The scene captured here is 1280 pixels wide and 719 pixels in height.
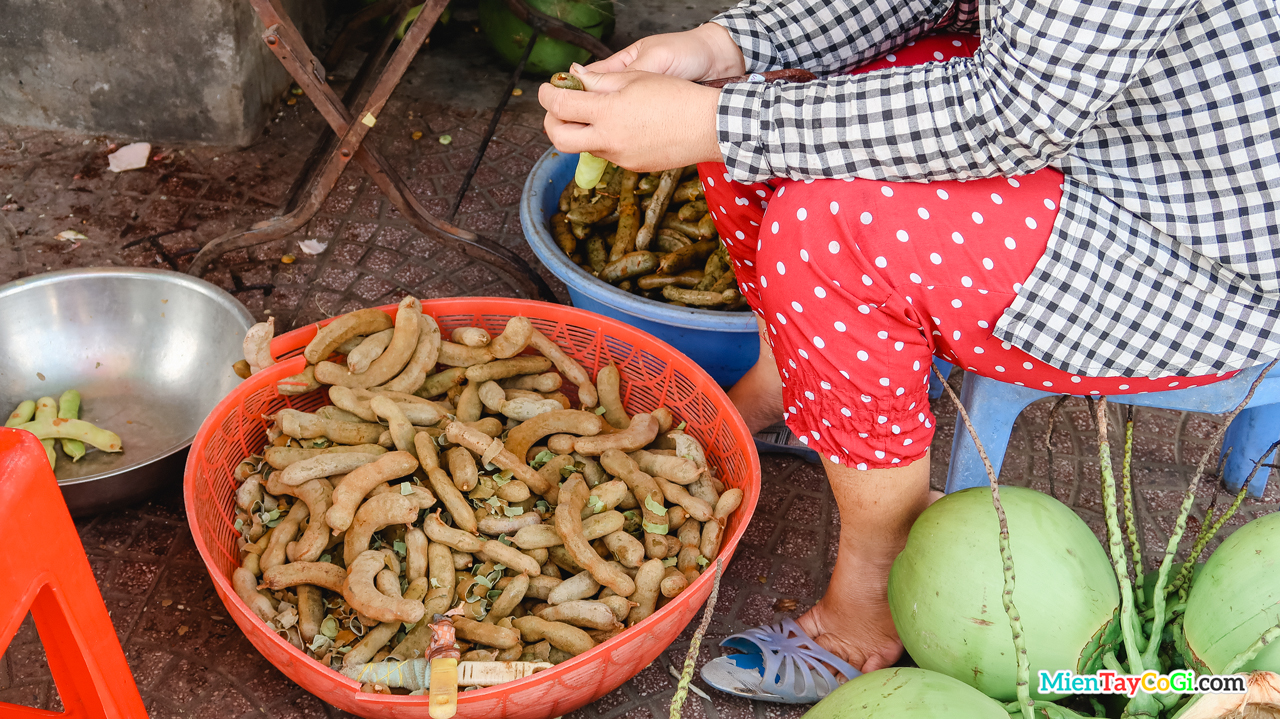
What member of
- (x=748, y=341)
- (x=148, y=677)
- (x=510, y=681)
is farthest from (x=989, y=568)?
(x=148, y=677)

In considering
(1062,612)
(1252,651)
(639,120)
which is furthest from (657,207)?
(1252,651)

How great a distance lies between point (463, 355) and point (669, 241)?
Result: 0.67 metres

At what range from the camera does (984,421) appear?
5.60ft

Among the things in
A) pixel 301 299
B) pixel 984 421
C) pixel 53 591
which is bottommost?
pixel 301 299

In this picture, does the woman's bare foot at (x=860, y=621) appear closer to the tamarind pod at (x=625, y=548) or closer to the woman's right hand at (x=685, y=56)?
the tamarind pod at (x=625, y=548)

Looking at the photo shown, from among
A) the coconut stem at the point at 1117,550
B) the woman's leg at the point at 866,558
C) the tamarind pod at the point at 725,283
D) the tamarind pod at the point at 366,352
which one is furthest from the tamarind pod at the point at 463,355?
the coconut stem at the point at 1117,550

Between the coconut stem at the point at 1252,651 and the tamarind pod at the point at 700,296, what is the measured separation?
1.32 m

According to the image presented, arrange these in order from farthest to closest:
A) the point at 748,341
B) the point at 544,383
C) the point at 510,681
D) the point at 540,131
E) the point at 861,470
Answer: the point at 540,131
the point at 748,341
the point at 544,383
the point at 861,470
the point at 510,681

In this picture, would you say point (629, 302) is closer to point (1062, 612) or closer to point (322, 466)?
point (322, 466)

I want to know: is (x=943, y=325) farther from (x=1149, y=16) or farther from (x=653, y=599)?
(x=653, y=599)

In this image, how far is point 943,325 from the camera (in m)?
1.38

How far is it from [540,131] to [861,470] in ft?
7.82

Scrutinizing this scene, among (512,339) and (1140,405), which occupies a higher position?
(1140,405)

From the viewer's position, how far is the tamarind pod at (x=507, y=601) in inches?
64.5
